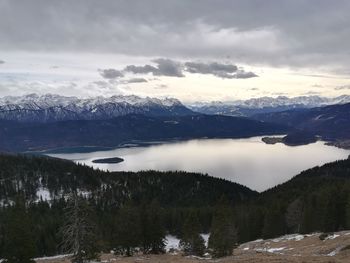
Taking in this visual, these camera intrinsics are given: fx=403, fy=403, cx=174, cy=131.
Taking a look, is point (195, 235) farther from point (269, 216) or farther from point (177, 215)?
point (177, 215)

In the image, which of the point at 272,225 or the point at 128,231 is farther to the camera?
the point at 272,225

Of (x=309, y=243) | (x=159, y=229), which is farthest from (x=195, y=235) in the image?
(x=309, y=243)

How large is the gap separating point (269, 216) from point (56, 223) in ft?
216

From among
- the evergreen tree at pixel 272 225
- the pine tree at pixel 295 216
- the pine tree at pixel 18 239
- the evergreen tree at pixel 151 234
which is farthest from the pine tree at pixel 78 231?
Answer: the pine tree at pixel 295 216

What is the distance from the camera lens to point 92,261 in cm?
4656

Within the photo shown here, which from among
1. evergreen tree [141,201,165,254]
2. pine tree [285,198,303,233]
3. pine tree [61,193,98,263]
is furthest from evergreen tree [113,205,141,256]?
pine tree [285,198,303,233]

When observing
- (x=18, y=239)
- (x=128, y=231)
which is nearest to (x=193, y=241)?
(x=128, y=231)

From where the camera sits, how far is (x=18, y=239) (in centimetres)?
3797

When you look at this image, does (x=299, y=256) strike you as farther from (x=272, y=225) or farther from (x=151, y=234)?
(x=272, y=225)

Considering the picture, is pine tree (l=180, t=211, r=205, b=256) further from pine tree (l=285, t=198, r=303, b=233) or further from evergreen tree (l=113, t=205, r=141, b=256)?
pine tree (l=285, t=198, r=303, b=233)

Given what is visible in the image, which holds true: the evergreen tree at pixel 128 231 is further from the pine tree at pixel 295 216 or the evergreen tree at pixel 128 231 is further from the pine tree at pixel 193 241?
the pine tree at pixel 295 216

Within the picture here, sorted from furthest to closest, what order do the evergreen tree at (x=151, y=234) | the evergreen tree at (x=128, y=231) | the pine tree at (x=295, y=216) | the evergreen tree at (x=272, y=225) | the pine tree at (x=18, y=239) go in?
the pine tree at (x=295, y=216), the evergreen tree at (x=272, y=225), the evergreen tree at (x=151, y=234), the evergreen tree at (x=128, y=231), the pine tree at (x=18, y=239)

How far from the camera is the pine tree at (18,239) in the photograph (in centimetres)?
3794

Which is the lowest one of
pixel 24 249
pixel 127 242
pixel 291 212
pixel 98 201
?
pixel 98 201
